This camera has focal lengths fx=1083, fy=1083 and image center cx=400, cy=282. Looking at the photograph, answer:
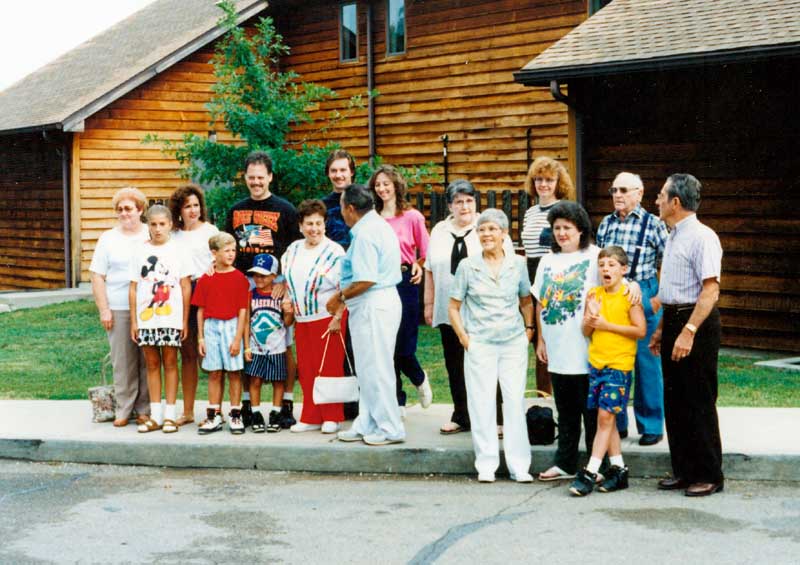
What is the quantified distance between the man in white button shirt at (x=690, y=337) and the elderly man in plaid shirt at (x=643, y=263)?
24.2 inches

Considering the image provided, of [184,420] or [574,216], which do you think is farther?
[184,420]

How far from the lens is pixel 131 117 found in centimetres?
2073

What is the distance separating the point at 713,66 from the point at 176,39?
38.8 ft

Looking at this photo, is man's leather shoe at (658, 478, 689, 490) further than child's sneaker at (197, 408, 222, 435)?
No

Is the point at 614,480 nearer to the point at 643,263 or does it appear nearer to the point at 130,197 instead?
the point at 643,263

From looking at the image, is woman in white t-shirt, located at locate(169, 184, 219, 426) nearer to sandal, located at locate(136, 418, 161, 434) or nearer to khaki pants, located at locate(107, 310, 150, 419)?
sandal, located at locate(136, 418, 161, 434)

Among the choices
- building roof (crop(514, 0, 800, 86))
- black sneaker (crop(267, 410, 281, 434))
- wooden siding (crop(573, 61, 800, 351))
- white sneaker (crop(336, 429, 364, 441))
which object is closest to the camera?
white sneaker (crop(336, 429, 364, 441))

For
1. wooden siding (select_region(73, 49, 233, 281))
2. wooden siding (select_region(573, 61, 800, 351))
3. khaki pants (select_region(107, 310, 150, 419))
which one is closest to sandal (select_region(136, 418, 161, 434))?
khaki pants (select_region(107, 310, 150, 419))

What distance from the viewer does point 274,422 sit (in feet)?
25.7

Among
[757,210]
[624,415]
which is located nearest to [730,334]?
[757,210]

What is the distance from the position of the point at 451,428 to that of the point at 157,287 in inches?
91.1

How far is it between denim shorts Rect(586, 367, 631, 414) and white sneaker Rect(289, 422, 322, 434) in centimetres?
230

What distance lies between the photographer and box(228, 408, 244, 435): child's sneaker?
774cm

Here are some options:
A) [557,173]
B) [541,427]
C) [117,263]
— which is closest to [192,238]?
[117,263]
